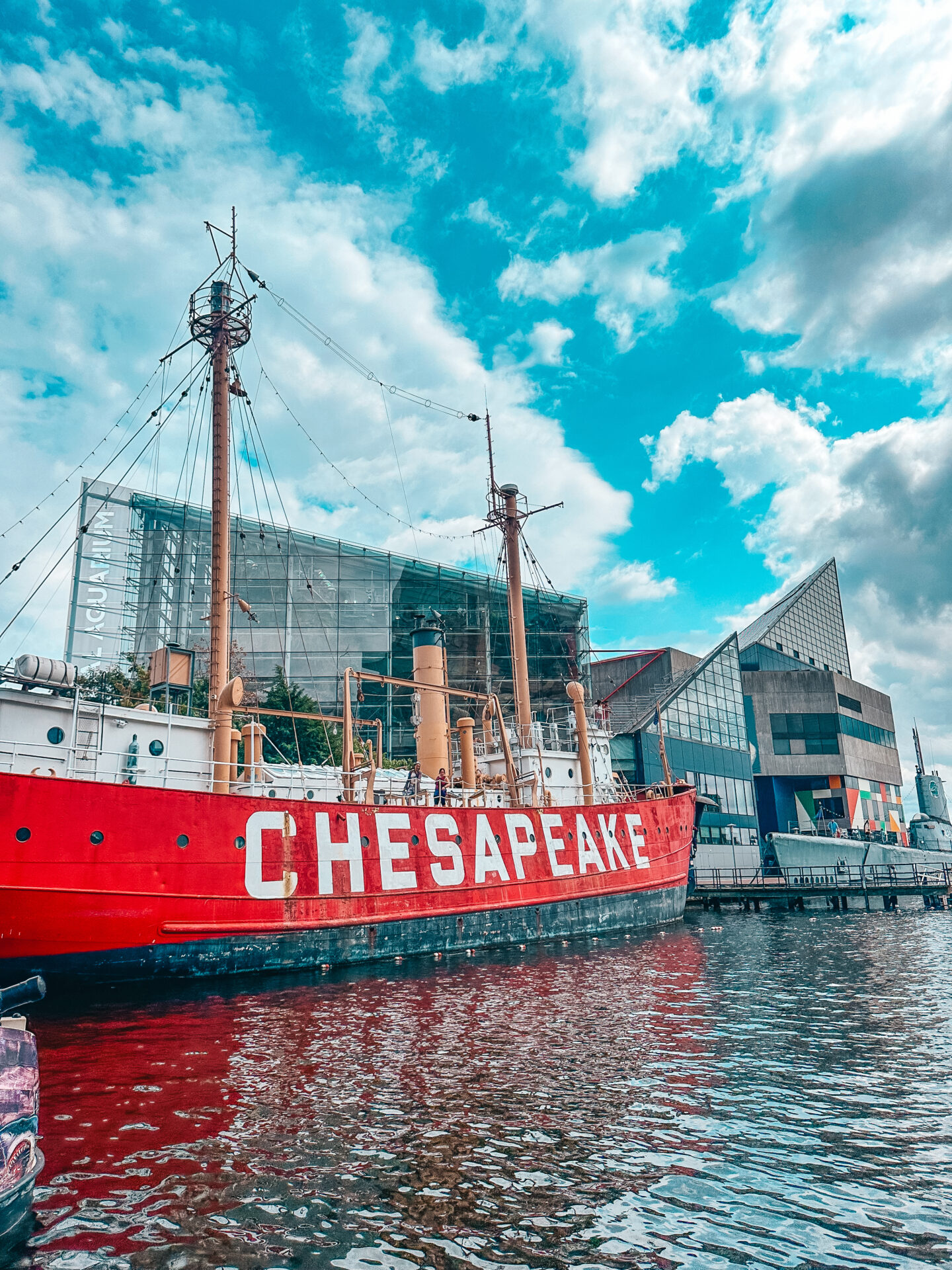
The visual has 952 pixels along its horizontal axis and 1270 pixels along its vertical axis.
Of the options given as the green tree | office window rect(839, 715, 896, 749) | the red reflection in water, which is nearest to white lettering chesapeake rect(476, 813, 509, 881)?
the red reflection in water

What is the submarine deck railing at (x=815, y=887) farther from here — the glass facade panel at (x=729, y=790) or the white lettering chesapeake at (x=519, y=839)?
the white lettering chesapeake at (x=519, y=839)

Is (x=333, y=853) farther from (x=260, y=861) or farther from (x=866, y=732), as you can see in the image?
(x=866, y=732)

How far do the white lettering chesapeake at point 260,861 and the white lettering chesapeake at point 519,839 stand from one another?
659 cm

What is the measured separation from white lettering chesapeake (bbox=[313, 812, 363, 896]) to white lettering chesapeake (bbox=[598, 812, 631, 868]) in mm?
9026

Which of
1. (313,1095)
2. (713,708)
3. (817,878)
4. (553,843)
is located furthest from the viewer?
(713,708)

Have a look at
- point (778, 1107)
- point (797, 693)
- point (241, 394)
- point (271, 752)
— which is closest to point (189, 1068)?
point (778, 1107)

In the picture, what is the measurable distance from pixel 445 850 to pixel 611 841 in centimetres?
712

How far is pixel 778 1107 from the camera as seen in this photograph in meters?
7.54

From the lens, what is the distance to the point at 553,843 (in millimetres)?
21750

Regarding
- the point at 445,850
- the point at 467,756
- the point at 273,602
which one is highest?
the point at 273,602

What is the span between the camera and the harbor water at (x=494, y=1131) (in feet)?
16.4

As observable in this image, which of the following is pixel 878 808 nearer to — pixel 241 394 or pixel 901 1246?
pixel 241 394

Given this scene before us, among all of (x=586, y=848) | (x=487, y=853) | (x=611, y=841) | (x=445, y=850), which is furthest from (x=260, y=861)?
(x=611, y=841)

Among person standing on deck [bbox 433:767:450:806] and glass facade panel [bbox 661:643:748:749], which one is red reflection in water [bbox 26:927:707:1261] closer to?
person standing on deck [bbox 433:767:450:806]
